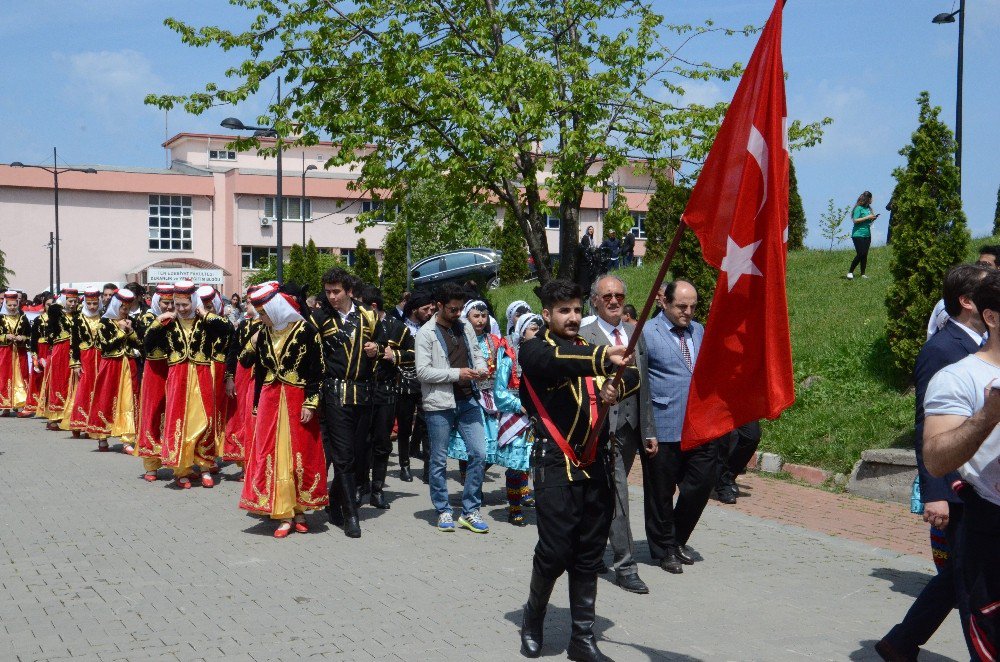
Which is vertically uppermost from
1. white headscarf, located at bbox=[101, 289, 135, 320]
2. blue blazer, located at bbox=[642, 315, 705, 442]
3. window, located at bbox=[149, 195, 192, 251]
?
window, located at bbox=[149, 195, 192, 251]

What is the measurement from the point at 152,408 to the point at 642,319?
26.8ft

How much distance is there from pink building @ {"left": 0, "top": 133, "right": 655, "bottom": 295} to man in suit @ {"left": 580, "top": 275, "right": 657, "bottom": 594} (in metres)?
54.0

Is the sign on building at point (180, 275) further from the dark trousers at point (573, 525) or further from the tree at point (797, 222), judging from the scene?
the dark trousers at point (573, 525)

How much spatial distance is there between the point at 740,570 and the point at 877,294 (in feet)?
36.9

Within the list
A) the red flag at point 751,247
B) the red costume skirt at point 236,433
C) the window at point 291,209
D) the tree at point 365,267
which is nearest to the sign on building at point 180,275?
the window at point 291,209

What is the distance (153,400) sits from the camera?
38.4 feet

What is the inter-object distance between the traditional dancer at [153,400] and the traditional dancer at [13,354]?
761 centimetres

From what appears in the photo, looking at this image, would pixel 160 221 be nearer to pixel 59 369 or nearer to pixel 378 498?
pixel 59 369

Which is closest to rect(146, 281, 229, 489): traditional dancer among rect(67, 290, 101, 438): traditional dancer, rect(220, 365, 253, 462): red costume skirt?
rect(220, 365, 253, 462): red costume skirt

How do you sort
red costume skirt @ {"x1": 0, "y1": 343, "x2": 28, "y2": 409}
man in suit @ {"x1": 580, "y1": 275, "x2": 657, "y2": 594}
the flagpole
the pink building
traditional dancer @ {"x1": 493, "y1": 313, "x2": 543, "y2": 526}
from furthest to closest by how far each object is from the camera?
the pink building
red costume skirt @ {"x1": 0, "y1": 343, "x2": 28, "y2": 409}
traditional dancer @ {"x1": 493, "y1": 313, "x2": 543, "y2": 526}
man in suit @ {"x1": 580, "y1": 275, "x2": 657, "y2": 594}
the flagpole

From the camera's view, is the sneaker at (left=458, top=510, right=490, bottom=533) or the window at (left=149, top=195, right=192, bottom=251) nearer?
the sneaker at (left=458, top=510, right=490, bottom=533)

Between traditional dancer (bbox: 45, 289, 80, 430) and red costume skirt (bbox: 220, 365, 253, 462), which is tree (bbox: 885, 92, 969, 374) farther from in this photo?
traditional dancer (bbox: 45, 289, 80, 430)

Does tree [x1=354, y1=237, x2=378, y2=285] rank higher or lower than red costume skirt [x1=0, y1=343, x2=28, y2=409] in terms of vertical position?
higher

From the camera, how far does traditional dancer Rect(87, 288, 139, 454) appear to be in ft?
45.4
